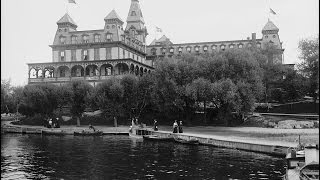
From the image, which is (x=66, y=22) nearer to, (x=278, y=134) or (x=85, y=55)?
(x=85, y=55)

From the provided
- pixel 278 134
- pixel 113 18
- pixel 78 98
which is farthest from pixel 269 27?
pixel 278 134

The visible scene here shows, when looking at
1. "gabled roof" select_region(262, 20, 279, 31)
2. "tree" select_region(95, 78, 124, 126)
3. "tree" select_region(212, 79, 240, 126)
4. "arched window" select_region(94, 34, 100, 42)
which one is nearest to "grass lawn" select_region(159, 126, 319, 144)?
"tree" select_region(212, 79, 240, 126)

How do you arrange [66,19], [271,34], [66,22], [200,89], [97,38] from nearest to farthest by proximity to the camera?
[200,89] < [97,38] < [66,22] < [66,19] < [271,34]

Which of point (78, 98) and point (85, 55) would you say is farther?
point (85, 55)

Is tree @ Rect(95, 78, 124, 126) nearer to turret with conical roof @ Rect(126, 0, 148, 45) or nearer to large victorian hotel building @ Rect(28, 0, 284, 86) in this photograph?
large victorian hotel building @ Rect(28, 0, 284, 86)

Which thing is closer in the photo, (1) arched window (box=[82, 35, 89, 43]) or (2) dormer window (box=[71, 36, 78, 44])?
(1) arched window (box=[82, 35, 89, 43])

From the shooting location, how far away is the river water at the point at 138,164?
2511 cm

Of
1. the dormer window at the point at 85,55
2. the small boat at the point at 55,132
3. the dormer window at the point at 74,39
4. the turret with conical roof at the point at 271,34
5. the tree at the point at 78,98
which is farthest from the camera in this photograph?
the turret with conical roof at the point at 271,34

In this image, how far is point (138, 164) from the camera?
29578mm

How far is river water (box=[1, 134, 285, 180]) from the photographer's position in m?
25.1

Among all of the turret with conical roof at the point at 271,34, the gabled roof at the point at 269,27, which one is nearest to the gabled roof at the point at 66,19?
the turret with conical roof at the point at 271,34

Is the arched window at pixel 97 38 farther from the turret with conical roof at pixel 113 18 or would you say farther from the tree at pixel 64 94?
the tree at pixel 64 94

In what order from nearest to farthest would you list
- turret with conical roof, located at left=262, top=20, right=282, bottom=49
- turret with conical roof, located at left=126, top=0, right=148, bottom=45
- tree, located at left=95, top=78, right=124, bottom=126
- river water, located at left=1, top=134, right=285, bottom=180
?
river water, located at left=1, top=134, right=285, bottom=180 < tree, located at left=95, top=78, right=124, bottom=126 < turret with conical roof, located at left=262, top=20, right=282, bottom=49 < turret with conical roof, located at left=126, top=0, right=148, bottom=45

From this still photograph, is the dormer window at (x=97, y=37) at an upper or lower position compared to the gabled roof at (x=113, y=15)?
lower
